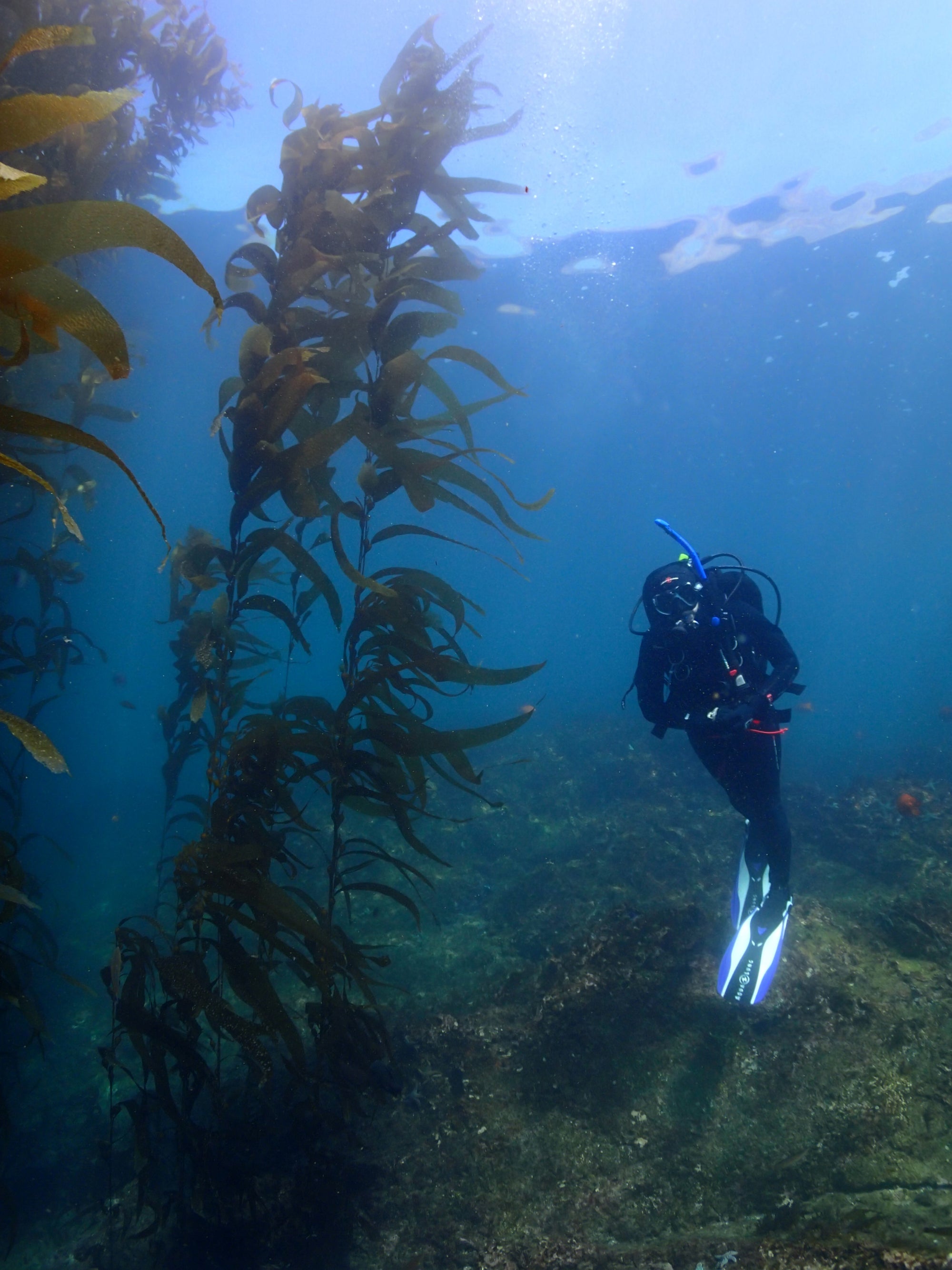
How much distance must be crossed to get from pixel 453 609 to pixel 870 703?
65843 mm

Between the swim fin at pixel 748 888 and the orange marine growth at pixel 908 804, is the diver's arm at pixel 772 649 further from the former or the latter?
the orange marine growth at pixel 908 804

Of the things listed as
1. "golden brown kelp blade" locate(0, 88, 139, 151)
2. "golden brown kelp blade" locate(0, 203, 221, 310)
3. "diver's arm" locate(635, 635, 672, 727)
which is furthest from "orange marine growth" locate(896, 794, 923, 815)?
"golden brown kelp blade" locate(0, 88, 139, 151)

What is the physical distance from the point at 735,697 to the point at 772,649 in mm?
543

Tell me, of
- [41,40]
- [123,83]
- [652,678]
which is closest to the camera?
[41,40]

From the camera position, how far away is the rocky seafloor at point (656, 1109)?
117 inches

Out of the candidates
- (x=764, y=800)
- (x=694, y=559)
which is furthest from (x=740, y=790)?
(x=694, y=559)

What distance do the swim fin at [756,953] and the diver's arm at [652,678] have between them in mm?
1776

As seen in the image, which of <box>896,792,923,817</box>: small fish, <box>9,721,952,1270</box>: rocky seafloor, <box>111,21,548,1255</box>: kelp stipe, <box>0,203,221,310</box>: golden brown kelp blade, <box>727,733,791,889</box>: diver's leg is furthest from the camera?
<box>896,792,923,817</box>: small fish

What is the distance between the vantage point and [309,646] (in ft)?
11.3

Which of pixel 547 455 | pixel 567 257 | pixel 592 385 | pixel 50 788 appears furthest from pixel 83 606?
pixel 567 257

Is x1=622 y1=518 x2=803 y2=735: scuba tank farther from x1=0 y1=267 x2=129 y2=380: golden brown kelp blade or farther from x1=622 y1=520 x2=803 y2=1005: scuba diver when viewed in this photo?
x1=0 y1=267 x2=129 y2=380: golden brown kelp blade

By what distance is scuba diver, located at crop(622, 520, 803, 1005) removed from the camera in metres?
4.52

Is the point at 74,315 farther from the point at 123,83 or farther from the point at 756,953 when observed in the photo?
the point at 123,83

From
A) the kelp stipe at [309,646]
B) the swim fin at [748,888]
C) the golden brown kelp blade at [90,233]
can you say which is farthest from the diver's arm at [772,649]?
the golden brown kelp blade at [90,233]
